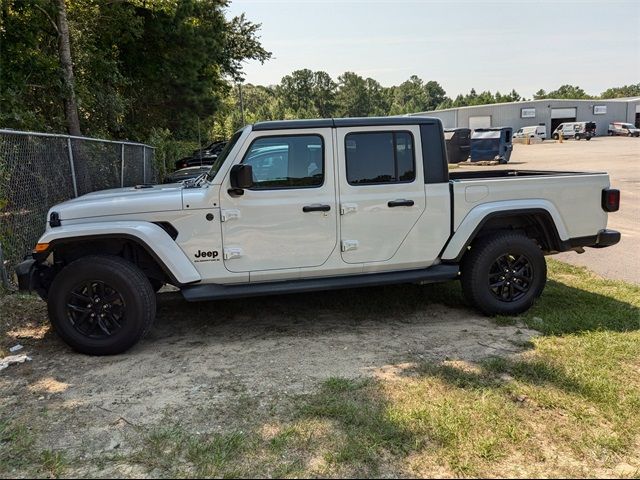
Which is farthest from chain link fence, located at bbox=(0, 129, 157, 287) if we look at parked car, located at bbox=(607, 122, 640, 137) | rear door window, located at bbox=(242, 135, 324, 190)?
parked car, located at bbox=(607, 122, 640, 137)

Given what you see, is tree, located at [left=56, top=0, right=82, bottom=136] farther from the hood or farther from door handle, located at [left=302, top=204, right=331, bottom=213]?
door handle, located at [left=302, top=204, right=331, bottom=213]

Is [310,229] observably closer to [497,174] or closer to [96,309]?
[96,309]

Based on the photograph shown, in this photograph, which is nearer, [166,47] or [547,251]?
[547,251]

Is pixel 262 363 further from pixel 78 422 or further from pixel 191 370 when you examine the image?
pixel 78 422

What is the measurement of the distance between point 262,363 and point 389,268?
153cm

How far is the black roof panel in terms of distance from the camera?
181 inches

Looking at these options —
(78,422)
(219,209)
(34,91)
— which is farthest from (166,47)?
(78,422)

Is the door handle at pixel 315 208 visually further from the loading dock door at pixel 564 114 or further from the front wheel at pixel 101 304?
the loading dock door at pixel 564 114

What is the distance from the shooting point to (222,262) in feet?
14.7

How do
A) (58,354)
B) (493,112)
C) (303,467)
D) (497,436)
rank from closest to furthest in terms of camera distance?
(303,467) → (497,436) → (58,354) → (493,112)

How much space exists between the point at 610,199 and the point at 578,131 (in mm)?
56919

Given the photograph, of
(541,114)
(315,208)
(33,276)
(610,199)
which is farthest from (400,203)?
(541,114)

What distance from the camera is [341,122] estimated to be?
474cm

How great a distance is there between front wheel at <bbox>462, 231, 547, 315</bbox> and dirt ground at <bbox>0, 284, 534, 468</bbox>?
0.84 ft
